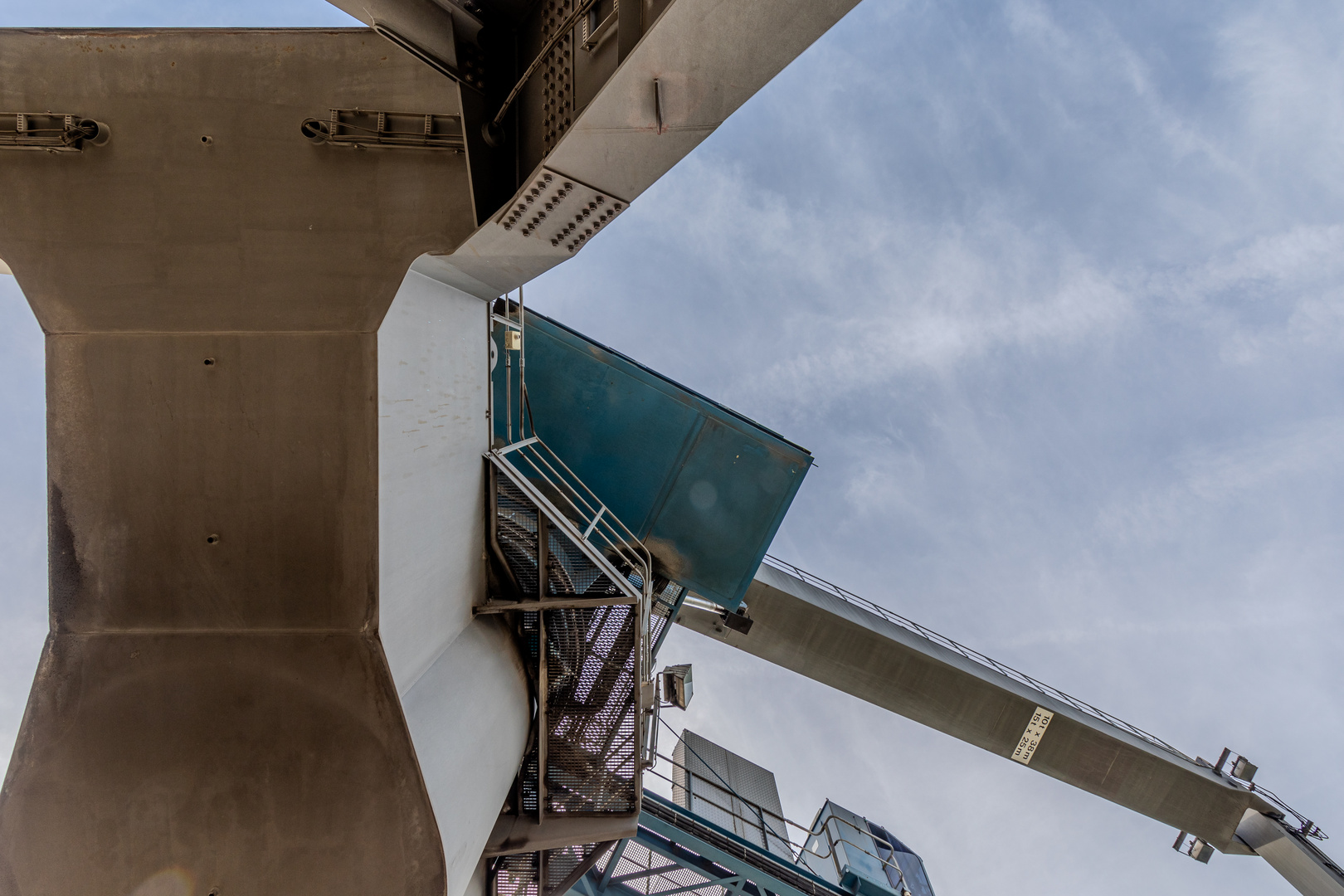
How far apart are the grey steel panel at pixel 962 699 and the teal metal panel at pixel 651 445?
10.3 ft

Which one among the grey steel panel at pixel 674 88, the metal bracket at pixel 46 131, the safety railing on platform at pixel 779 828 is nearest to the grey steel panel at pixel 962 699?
the safety railing on platform at pixel 779 828

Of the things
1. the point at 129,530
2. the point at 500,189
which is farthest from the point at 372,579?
the point at 500,189

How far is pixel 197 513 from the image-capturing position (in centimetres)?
419

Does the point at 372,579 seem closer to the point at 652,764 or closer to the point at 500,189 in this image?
the point at 500,189

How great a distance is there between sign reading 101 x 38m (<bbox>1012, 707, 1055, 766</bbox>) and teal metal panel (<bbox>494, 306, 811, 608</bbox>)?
7.85 metres

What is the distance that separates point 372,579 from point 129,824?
249cm

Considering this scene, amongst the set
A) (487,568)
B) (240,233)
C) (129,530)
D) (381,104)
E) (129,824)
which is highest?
(381,104)

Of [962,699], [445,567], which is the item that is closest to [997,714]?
[962,699]

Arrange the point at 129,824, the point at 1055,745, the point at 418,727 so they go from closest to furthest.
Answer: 1. the point at 129,824
2. the point at 418,727
3. the point at 1055,745

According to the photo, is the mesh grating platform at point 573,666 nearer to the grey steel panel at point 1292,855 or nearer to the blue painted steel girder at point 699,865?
the blue painted steel girder at point 699,865

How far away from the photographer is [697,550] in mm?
8039

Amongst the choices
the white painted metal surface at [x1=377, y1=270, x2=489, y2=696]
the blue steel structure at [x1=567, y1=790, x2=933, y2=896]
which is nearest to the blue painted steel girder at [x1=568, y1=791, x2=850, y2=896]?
the blue steel structure at [x1=567, y1=790, x2=933, y2=896]

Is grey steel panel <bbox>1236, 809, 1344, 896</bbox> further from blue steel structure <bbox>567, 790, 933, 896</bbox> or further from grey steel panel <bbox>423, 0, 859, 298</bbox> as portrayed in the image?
grey steel panel <bbox>423, 0, 859, 298</bbox>

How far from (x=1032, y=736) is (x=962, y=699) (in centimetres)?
175
